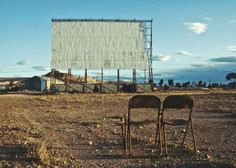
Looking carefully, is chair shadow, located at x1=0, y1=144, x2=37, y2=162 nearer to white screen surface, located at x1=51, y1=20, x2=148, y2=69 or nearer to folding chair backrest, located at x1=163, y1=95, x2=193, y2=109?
folding chair backrest, located at x1=163, y1=95, x2=193, y2=109

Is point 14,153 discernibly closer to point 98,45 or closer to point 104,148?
point 104,148

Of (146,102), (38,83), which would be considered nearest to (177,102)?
(146,102)

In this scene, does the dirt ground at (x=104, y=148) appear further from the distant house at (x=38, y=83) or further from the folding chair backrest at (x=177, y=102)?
the distant house at (x=38, y=83)

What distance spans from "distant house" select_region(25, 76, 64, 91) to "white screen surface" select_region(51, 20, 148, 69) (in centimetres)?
793

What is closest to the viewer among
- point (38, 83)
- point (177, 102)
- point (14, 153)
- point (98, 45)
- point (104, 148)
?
point (14, 153)

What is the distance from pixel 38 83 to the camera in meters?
67.9

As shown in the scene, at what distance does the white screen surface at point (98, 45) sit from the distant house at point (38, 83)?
793 cm

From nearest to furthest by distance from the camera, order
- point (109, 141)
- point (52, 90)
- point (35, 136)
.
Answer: point (109, 141) < point (35, 136) < point (52, 90)

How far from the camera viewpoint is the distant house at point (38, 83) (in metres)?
65.6

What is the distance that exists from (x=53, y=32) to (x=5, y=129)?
45.2m

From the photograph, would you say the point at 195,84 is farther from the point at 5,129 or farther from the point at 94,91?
the point at 5,129

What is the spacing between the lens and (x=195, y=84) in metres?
85.2

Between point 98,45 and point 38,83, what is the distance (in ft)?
39.8

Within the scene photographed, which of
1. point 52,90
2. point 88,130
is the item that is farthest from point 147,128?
point 52,90
